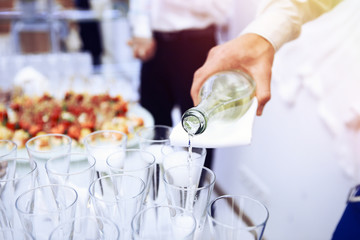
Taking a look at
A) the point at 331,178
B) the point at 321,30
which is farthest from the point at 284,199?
the point at 321,30

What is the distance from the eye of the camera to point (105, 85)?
210 centimetres

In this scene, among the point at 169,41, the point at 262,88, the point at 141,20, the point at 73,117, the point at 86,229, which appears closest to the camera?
the point at 86,229

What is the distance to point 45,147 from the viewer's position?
878mm

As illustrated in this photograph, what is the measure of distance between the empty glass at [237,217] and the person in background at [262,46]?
13.2 inches

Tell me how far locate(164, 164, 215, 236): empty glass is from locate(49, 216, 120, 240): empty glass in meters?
0.12

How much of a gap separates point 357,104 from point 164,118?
0.95 metres

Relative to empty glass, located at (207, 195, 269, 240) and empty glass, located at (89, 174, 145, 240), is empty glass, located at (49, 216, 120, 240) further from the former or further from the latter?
empty glass, located at (207, 195, 269, 240)

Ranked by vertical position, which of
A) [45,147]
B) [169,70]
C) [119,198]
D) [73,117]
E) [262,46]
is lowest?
[73,117]

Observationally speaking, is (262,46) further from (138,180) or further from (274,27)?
(138,180)

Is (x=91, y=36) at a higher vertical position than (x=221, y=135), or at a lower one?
lower

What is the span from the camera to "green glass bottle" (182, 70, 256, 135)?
777mm

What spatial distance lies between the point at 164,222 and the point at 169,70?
1294 mm

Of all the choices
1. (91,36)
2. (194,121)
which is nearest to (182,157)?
(194,121)

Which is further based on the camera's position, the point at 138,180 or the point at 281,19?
the point at 281,19
